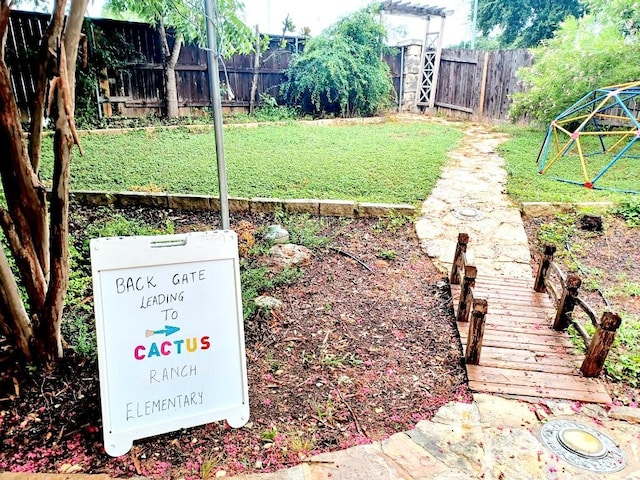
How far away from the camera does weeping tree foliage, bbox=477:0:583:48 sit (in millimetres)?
15726

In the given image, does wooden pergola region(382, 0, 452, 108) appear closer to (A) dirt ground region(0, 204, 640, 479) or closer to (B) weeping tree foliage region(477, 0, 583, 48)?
(B) weeping tree foliage region(477, 0, 583, 48)

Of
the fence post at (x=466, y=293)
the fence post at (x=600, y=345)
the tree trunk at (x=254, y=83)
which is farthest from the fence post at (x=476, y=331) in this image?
the tree trunk at (x=254, y=83)

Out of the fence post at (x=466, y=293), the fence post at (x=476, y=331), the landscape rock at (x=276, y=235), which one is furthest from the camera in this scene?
the landscape rock at (x=276, y=235)

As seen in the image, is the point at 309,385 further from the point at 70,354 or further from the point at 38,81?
the point at 38,81

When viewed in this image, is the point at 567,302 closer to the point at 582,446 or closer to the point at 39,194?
the point at 582,446

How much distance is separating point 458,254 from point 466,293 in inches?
23.4

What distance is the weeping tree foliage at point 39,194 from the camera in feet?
5.64

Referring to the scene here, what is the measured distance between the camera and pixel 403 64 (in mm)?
12156

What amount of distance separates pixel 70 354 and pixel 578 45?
28.3ft

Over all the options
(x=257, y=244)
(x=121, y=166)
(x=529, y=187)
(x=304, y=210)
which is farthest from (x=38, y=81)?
(x=529, y=187)

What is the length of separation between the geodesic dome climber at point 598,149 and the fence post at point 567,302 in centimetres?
323

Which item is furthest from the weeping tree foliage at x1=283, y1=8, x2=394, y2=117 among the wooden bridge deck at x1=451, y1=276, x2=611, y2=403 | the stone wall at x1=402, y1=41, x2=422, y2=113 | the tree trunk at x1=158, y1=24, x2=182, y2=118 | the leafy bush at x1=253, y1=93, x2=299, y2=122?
the wooden bridge deck at x1=451, y1=276, x2=611, y2=403

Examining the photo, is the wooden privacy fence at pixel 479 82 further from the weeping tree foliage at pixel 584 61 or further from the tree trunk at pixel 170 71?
the tree trunk at pixel 170 71

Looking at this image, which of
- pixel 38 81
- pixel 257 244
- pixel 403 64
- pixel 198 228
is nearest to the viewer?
pixel 38 81
